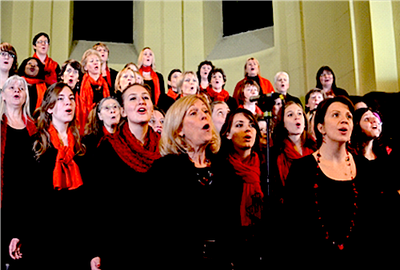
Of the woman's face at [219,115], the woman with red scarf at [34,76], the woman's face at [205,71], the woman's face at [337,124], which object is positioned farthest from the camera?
the woman's face at [205,71]

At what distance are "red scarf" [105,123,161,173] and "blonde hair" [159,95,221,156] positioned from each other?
244mm

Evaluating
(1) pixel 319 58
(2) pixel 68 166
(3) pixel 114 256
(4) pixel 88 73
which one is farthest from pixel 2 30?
(3) pixel 114 256

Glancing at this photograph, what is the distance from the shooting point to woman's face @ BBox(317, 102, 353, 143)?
3.12 meters

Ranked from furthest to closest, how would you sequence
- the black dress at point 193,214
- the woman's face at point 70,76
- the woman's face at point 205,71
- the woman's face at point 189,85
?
1. the woman's face at point 205,71
2. the woman's face at point 189,85
3. the woman's face at point 70,76
4. the black dress at point 193,214

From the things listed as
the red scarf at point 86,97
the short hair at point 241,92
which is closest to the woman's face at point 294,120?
the short hair at point 241,92

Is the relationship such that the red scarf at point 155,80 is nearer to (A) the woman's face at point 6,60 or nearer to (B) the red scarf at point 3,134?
(A) the woman's face at point 6,60

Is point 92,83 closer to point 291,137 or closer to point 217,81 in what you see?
point 217,81

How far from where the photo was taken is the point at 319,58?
29.3ft

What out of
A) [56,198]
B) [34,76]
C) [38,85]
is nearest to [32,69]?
A: [34,76]

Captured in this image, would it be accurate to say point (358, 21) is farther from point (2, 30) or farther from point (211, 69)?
point (2, 30)

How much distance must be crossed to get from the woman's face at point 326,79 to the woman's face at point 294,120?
251 centimetres

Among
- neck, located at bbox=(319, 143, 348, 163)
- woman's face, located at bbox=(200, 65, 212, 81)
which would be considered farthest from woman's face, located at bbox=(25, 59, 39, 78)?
neck, located at bbox=(319, 143, 348, 163)

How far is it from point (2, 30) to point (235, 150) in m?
7.47

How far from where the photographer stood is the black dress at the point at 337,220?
2898 millimetres
